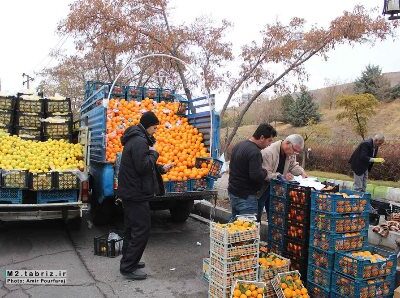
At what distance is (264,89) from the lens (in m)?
10.1

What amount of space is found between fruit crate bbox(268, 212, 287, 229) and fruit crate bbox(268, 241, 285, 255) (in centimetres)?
24

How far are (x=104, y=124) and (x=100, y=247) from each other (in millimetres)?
2193

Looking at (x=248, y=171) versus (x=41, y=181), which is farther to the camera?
(x=41, y=181)

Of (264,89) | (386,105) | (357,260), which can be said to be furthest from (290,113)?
(357,260)

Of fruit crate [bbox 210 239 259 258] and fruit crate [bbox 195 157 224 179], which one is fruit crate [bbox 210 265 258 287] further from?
fruit crate [bbox 195 157 224 179]

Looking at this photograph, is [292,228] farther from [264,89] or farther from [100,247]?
[264,89]

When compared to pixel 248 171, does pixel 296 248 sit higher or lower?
lower

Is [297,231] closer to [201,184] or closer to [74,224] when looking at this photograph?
[201,184]

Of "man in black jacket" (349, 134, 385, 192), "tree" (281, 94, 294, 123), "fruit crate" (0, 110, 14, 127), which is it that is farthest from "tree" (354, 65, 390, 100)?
"fruit crate" (0, 110, 14, 127)

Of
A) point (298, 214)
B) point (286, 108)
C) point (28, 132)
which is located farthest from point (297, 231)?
point (286, 108)

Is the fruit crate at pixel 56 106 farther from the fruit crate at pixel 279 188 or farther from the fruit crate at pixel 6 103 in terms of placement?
the fruit crate at pixel 279 188

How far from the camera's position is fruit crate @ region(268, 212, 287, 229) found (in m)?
5.43

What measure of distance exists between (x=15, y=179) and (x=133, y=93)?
138 inches

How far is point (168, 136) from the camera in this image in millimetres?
8477
